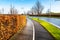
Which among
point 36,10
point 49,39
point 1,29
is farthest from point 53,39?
point 36,10

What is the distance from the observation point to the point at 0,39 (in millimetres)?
10688

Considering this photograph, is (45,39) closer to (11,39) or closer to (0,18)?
(11,39)

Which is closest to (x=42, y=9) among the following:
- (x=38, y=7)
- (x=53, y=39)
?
(x=38, y=7)

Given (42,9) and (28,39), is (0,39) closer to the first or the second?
(28,39)

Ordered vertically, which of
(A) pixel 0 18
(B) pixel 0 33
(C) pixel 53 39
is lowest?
(C) pixel 53 39

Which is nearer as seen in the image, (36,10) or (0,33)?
(0,33)

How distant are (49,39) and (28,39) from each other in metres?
2.08

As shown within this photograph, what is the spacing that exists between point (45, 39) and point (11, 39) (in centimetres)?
332

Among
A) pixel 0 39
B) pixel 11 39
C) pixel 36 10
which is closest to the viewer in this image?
pixel 0 39

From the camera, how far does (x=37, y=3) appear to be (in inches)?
5915

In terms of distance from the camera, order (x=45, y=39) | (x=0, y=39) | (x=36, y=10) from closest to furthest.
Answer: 1. (x=0, y=39)
2. (x=45, y=39)
3. (x=36, y=10)

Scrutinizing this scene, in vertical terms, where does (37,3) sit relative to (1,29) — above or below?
above

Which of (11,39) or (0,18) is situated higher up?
(0,18)

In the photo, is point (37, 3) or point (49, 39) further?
point (37, 3)
